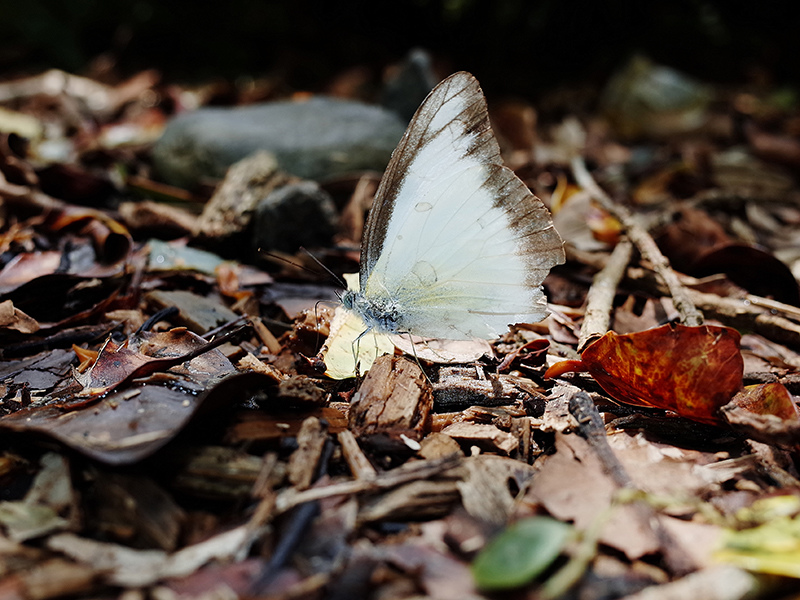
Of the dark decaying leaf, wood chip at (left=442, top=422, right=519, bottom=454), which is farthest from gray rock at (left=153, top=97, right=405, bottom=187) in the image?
wood chip at (left=442, top=422, right=519, bottom=454)

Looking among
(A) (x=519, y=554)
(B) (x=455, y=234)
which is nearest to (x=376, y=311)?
(B) (x=455, y=234)

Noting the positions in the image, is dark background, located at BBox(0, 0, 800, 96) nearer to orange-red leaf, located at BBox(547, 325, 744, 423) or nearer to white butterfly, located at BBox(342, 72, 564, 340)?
white butterfly, located at BBox(342, 72, 564, 340)

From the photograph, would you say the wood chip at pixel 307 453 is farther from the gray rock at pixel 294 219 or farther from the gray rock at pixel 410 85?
the gray rock at pixel 410 85

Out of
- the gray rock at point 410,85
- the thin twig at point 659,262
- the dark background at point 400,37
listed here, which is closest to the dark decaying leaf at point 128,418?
the thin twig at point 659,262

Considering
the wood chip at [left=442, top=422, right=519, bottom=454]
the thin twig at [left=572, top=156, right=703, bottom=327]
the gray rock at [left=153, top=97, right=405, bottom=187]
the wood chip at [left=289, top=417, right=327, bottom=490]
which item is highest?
→ the gray rock at [left=153, top=97, right=405, bottom=187]

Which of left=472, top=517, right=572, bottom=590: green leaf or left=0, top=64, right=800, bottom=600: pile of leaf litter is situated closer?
left=472, top=517, right=572, bottom=590: green leaf

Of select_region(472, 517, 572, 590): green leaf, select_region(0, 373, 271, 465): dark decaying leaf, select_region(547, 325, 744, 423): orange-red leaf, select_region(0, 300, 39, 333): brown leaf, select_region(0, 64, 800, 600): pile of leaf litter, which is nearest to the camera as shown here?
select_region(472, 517, 572, 590): green leaf

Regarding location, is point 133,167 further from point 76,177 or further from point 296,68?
point 296,68
